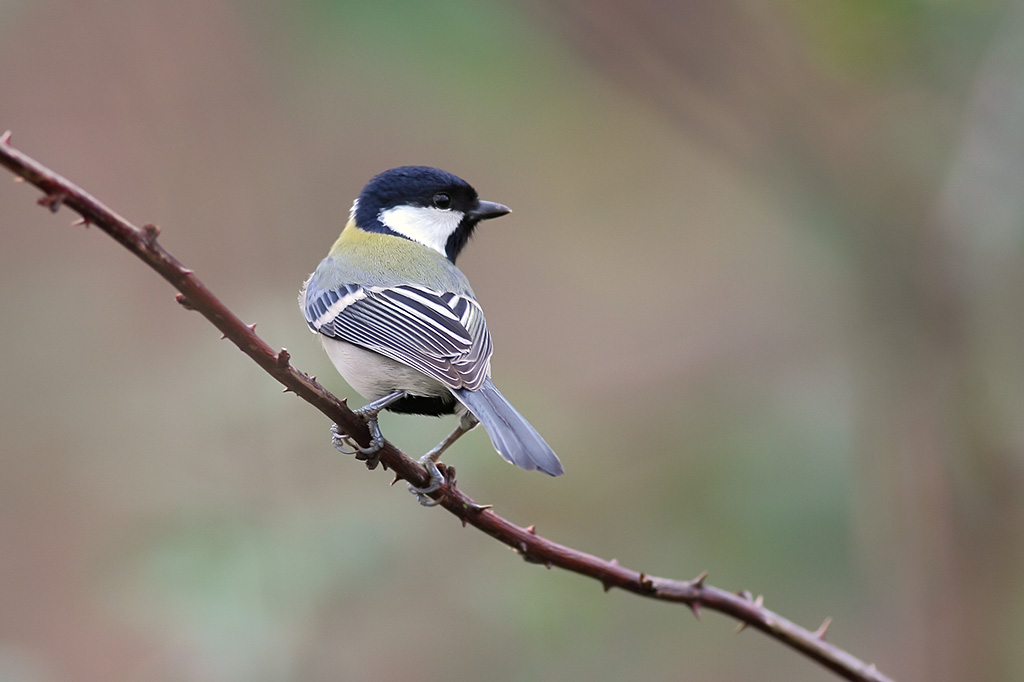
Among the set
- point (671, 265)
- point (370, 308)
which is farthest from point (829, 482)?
point (671, 265)

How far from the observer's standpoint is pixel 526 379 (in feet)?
13.7

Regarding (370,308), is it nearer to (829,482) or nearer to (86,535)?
(829,482)

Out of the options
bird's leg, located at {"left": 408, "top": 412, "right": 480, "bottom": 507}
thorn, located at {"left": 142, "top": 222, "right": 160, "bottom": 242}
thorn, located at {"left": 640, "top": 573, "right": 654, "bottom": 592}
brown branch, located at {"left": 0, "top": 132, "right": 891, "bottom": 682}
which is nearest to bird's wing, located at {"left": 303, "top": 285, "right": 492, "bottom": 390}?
bird's leg, located at {"left": 408, "top": 412, "right": 480, "bottom": 507}

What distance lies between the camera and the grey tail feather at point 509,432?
82.9 inches

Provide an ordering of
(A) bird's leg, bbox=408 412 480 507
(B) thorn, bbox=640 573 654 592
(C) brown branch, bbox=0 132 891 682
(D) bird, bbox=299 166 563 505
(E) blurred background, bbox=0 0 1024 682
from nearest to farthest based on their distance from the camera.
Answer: (C) brown branch, bbox=0 132 891 682, (B) thorn, bbox=640 573 654 592, (A) bird's leg, bbox=408 412 480 507, (D) bird, bbox=299 166 563 505, (E) blurred background, bbox=0 0 1024 682

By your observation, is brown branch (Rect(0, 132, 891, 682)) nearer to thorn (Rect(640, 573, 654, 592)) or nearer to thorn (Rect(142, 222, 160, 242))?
thorn (Rect(640, 573, 654, 592))

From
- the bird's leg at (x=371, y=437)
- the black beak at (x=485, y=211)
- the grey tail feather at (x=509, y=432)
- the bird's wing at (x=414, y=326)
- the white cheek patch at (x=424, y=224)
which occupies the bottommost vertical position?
the bird's leg at (x=371, y=437)

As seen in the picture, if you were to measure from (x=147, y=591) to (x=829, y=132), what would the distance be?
11.6 feet

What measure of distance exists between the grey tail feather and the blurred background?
1.73 ft

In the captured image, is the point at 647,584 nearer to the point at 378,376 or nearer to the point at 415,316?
the point at 378,376

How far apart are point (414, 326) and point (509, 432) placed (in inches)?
28.5

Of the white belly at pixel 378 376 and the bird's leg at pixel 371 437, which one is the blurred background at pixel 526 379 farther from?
the bird's leg at pixel 371 437

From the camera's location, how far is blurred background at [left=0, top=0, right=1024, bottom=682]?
10.7ft

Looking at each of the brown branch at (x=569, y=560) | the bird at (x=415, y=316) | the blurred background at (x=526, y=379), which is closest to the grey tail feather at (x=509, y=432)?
the bird at (x=415, y=316)
